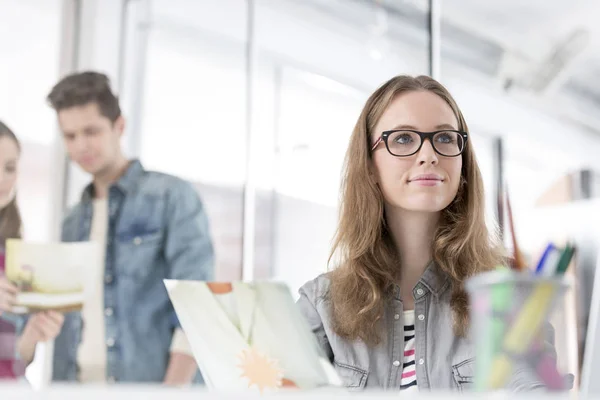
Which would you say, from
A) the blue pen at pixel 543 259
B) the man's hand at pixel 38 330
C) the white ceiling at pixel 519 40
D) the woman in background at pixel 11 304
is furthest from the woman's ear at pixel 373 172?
the white ceiling at pixel 519 40

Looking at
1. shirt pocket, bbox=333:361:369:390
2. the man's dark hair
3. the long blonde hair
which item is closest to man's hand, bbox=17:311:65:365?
the man's dark hair

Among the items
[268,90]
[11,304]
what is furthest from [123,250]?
[268,90]

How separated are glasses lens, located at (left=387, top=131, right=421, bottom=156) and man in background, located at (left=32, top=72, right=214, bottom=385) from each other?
4.54 feet

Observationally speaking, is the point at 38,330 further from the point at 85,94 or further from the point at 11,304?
the point at 85,94

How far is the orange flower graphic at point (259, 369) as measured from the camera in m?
0.66

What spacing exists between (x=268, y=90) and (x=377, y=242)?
1882 millimetres

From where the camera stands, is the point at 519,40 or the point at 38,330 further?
the point at 519,40

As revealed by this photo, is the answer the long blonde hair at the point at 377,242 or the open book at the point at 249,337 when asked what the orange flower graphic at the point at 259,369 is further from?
the long blonde hair at the point at 377,242

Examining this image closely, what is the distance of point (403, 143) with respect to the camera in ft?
4.11

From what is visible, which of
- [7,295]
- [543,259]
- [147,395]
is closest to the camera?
[147,395]

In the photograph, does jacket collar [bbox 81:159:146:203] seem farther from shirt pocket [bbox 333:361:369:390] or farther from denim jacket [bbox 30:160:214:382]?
shirt pocket [bbox 333:361:369:390]

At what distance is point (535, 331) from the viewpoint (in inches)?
17.2

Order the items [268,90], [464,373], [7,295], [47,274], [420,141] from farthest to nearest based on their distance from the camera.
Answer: [268,90], [7,295], [47,274], [420,141], [464,373]

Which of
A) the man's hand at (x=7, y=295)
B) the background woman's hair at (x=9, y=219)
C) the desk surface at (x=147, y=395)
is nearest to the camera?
the desk surface at (x=147, y=395)
